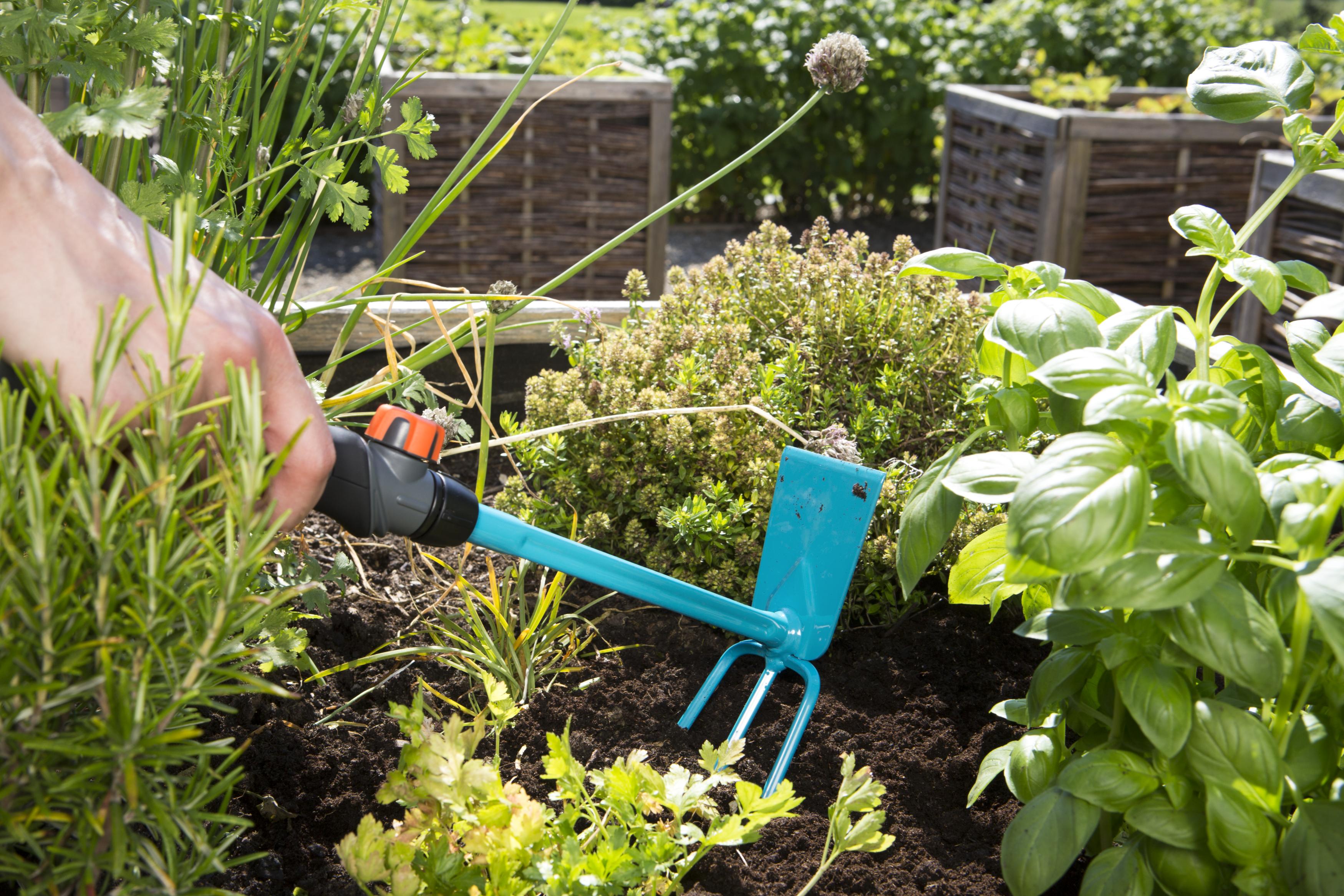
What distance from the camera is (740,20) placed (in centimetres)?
573

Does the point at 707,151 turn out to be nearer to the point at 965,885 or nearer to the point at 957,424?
the point at 957,424

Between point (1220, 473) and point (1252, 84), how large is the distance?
0.55 m

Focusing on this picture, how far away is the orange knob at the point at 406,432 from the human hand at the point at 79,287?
0.19 m

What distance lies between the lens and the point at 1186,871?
967 mm

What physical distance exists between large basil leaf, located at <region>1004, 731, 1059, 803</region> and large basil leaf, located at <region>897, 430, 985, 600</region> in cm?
21

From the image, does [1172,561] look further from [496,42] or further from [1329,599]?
[496,42]

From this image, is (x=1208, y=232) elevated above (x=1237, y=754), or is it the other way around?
(x=1208, y=232)

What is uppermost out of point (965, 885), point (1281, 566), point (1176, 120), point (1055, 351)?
point (1176, 120)

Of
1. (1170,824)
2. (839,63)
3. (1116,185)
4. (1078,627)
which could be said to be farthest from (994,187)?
(1170,824)

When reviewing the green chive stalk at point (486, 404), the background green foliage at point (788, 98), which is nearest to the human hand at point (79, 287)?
the green chive stalk at point (486, 404)

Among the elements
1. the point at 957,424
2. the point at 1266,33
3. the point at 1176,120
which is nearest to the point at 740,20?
the point at 1176,120

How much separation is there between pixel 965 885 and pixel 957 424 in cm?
81

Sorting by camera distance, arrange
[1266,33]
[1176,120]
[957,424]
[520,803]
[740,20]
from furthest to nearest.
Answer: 1. [1266,33]
2. [740,20]
3. [1176,120]
4. [957,424]
5. [520,803]

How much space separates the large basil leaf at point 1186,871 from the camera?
0.97 metres
